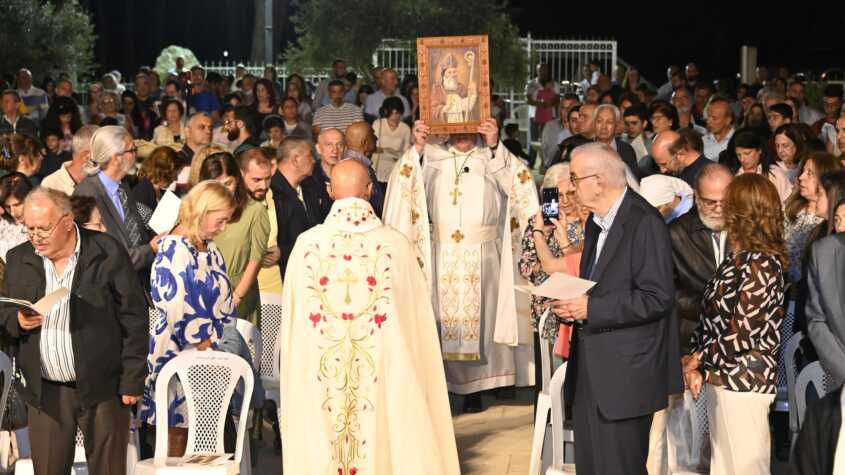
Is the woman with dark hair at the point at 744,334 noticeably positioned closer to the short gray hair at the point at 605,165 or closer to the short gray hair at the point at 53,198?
the short gray hair at the point at 605,165

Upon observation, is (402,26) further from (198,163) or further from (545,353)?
(545,353)

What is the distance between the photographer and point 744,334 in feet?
20.3

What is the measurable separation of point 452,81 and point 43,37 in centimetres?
1678

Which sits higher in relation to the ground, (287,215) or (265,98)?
(265,98)

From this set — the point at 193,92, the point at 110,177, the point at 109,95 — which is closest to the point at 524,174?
the point at 110,177

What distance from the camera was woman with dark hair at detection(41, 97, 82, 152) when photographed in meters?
13.7

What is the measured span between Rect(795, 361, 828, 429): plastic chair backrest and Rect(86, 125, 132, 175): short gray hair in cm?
422

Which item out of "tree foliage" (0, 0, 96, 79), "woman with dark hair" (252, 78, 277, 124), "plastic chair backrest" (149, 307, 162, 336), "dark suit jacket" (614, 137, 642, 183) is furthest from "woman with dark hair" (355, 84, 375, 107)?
"plastic chair backrest" (149, 307, 162, 336)

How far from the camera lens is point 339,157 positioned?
10492 millimetres

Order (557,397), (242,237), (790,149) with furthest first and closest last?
(790,149)
(242,237)
(557,397)

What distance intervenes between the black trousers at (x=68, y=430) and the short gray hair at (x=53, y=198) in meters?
0.79

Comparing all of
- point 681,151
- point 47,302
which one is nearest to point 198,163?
point 47,302

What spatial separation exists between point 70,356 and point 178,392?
66 cm

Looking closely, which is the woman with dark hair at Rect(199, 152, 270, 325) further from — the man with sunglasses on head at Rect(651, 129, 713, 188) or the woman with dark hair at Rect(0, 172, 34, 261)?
the man with sunglasses on head at Rect(651, 129, 713, 188)
